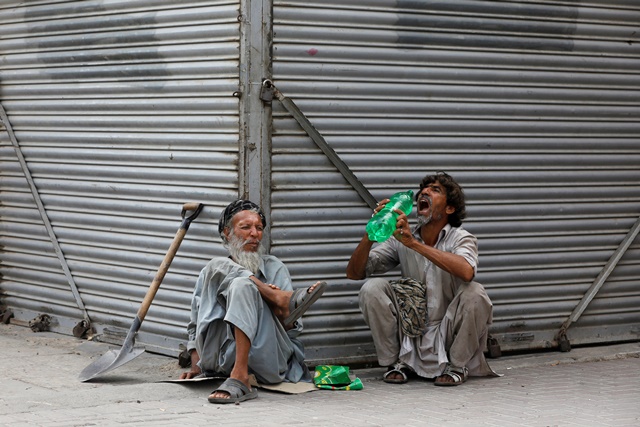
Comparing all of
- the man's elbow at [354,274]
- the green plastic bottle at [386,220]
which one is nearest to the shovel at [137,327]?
the man's elbow at [354,274]

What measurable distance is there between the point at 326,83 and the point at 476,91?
3.85ft

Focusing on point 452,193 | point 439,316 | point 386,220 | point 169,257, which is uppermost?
point 452,193

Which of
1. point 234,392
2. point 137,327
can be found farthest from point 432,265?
point 137,327

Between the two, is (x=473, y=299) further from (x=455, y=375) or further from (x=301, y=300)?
(x=301, y=300)

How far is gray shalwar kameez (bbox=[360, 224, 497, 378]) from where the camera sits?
6.73m

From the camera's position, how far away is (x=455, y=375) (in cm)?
675

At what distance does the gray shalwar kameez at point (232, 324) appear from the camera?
6.25 meters

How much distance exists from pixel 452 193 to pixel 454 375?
114 centimetres

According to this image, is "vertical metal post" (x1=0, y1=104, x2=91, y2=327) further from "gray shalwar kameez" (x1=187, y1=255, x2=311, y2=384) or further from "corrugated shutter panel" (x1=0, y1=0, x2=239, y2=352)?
"gray shalwar kameez" (x1=187, y1=255, x2=311, y2=384)

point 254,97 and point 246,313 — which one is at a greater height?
point 254,97

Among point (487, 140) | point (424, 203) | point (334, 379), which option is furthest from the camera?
point (487, 140)

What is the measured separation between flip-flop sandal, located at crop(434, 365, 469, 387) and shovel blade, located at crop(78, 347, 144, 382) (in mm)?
1914

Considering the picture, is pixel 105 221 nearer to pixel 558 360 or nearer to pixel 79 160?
pixel 79 160

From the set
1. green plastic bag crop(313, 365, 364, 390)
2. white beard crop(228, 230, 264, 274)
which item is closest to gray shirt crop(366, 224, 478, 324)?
green plastic bag crop(313, 365, 364, 390)
